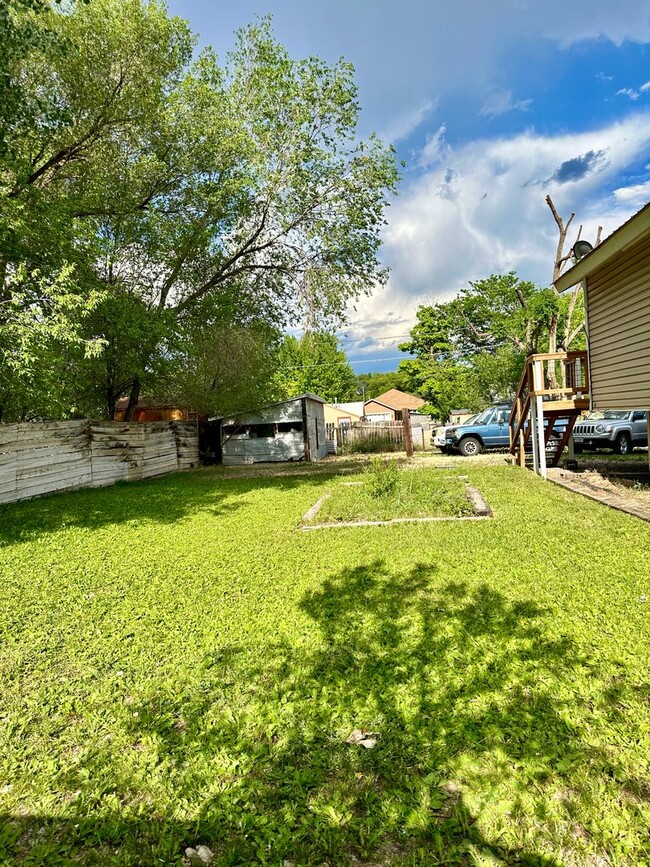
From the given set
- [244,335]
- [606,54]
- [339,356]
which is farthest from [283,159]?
[339,356]

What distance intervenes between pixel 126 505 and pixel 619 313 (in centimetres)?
1002

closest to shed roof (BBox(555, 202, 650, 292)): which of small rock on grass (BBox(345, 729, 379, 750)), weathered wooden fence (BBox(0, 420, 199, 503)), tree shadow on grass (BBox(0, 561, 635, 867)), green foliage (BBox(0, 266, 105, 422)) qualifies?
tree shadow on grass (BBox(0, 561, 635, 867))

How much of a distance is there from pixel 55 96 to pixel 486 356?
2959cm

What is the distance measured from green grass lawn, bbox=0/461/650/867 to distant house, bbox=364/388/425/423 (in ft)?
158

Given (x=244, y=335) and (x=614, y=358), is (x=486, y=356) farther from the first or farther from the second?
(x=614, y=358)

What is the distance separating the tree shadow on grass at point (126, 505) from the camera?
23.5 feet

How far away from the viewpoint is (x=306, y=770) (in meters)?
1.86

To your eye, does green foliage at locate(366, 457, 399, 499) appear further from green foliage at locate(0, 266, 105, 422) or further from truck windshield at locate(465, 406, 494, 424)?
truck windshield at locate(465, 406, 494, 424)

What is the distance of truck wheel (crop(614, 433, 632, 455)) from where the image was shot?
13453mm

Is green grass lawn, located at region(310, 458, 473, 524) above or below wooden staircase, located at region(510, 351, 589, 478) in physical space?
below

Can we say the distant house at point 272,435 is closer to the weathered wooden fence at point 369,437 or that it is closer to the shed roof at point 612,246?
the weathered wooden fence at point 369,437

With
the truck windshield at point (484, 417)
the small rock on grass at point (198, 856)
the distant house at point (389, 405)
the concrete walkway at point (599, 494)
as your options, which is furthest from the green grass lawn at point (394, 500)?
the distant house at point (389, 405)

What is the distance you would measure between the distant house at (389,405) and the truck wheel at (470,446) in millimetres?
34638

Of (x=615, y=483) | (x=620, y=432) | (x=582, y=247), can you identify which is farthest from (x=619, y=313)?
(x=620, y=432)
